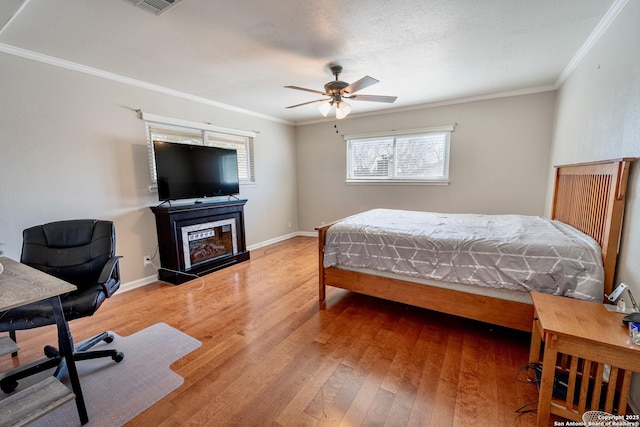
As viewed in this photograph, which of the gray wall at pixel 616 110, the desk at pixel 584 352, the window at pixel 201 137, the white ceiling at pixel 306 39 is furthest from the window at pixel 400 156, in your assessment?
the desk at pixel 584 352

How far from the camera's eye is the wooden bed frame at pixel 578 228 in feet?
5.51

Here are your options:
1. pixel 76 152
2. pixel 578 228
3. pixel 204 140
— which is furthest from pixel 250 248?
pixel 578 228

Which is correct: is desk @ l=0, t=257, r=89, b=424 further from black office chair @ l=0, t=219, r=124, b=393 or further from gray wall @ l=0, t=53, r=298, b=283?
gray wall @ l=0, t=53, r=298, b=283

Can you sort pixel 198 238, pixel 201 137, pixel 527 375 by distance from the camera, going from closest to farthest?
pixel 527 375
pixel 198 238
pixel 201 137

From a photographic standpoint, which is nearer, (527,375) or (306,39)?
(527,375)

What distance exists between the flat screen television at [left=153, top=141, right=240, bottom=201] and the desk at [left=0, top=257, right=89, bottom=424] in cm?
187

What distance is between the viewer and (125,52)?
2.43 m

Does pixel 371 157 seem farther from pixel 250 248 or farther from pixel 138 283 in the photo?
pixel 138 283

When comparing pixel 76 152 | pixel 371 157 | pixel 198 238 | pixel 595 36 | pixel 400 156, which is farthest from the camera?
pixel 371 157

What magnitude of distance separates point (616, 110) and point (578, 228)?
984 mm

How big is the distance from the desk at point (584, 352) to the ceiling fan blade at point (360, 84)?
6.91 feet

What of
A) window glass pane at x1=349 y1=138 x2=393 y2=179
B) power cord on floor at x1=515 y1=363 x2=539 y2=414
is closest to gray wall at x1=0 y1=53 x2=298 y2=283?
window glass pane at x1=349 y1=138 x2=393 y2=179

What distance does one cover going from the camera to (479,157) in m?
4.09

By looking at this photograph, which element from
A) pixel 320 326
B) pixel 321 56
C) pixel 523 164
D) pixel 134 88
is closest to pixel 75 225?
pixel 134 88
